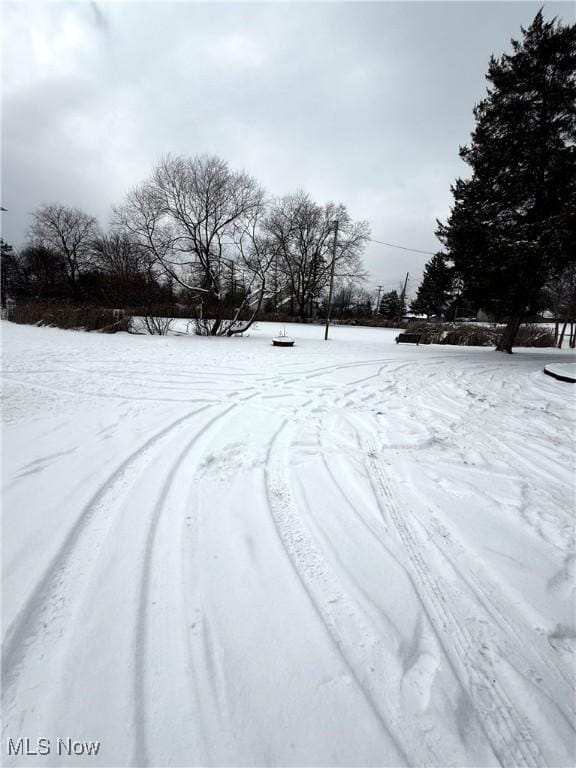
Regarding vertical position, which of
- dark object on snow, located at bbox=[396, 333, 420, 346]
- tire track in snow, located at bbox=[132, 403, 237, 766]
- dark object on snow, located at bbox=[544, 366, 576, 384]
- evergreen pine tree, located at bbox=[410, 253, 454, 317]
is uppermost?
evergreen pine tree, located at bbox=[410, 253, 454, 317]

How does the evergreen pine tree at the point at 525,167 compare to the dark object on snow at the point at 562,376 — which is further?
the evergreen pine tree at the point at 525,167

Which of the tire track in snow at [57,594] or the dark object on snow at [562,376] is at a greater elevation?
the dark object on snow at [562,376]

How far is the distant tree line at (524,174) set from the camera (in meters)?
9.72

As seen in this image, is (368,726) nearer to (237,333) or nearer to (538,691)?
(538,691)

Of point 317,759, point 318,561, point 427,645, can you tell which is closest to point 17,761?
point 317,759

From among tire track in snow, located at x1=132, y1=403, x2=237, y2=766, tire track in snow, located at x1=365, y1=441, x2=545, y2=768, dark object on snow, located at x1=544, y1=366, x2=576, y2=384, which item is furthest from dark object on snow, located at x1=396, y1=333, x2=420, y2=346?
tire track in snow, located at x1=132, y1=403, x2=237, y2=766

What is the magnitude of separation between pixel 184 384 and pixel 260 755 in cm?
510

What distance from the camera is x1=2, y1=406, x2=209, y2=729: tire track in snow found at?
4.11 feet

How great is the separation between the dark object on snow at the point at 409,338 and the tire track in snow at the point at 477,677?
15960 mm

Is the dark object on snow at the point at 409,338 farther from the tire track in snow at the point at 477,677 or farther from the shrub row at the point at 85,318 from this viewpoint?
the tire track in snow at the point at 477,677

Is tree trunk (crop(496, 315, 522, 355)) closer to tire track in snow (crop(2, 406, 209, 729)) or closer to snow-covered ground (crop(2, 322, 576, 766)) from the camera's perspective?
snow-covered ground (crop(2, 322, 576, 766))

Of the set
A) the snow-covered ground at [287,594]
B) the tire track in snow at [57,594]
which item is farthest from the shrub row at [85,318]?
the tire track in snow at [57,594]

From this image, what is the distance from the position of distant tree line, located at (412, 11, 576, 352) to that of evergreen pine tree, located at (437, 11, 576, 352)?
29mm

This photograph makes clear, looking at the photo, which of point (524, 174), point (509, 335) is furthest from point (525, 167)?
point (509, 335)
